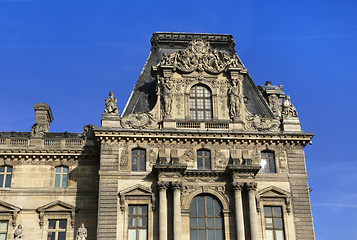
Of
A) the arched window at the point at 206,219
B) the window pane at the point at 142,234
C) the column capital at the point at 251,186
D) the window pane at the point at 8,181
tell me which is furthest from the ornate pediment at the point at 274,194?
the window pane at the point at 8,181

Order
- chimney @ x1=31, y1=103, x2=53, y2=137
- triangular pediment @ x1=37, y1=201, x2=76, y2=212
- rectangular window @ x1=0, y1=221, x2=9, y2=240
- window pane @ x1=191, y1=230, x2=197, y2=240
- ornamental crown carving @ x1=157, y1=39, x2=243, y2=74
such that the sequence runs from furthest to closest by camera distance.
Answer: chimney @ x1=31, y1=103, x2=53, y2=137, ornamental crown carving @ x1=157, y1=39, x2=243, y2=74, triangular pediment @ x1=37, y1=201, x2=76, y2=212, rectangular window @ x1=0, y1=221, x2=9, y2=240, window pane @ x1=191, y1=230, x2=197, y2=240

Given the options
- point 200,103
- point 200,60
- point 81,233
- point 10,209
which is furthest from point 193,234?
point 10,209

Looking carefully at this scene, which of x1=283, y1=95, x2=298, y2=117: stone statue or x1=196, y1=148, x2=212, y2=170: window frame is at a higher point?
x1=283, y1=95, x2=298, y2=117: stone statue

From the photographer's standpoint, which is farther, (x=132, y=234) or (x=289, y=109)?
(x=289, y=109)

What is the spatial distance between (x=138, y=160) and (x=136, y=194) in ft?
9.05

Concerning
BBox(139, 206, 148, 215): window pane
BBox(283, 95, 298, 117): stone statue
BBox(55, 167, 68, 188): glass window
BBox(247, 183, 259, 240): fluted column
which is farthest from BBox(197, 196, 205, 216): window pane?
BBox(55, 167, 68, 188): glass window

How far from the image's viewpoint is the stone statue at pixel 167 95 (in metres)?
41.3

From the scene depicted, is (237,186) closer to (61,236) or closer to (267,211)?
(267,211)

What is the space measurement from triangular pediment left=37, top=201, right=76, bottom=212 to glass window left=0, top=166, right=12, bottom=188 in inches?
139

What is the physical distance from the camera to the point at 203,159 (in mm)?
40281

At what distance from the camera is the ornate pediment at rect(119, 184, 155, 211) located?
38.1 m

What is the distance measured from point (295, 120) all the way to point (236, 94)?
16.4ft

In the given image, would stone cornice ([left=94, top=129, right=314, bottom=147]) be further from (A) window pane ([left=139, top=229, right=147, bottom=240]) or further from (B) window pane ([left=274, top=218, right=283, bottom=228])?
(A) window pane ([left=139, top=229, right=147, bottom=240])

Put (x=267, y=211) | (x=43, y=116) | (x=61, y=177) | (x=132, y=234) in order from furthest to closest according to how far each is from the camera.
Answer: (x=43, y=116), (x=61, y=177), (x=267, y=211), (x=132, y=234)
